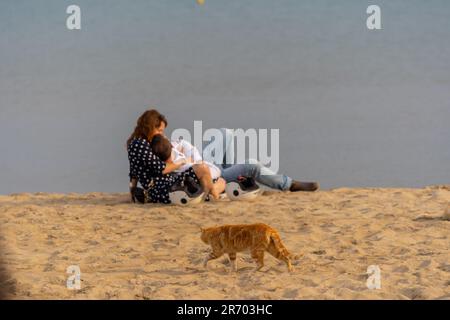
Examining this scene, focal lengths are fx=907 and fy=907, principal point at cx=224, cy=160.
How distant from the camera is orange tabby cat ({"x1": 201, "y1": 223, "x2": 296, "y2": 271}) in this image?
25.9 feet

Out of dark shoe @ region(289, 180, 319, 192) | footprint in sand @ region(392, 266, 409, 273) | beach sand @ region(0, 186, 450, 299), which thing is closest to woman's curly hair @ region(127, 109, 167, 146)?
beach sand @ region(0, 186, 450, 299)

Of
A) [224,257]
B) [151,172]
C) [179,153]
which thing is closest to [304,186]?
[179,153]

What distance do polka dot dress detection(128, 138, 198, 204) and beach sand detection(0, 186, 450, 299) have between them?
0.33 metres

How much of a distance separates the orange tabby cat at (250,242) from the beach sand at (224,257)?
17 cm

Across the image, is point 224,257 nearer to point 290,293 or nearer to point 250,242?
point 250,242

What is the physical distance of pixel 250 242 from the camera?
7945mm

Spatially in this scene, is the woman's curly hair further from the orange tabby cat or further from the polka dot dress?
the orange tabby cat

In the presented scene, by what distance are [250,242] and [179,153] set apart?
14.3 ft

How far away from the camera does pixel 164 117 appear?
11.9 meters

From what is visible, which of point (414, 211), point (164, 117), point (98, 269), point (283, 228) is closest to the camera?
point (98, 269)

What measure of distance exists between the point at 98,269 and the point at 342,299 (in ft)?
8.26

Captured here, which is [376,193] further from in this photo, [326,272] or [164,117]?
[326,272]

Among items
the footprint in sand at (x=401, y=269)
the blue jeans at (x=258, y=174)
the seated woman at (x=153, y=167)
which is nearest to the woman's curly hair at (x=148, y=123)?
the seated woman at (x=153, y=167)
